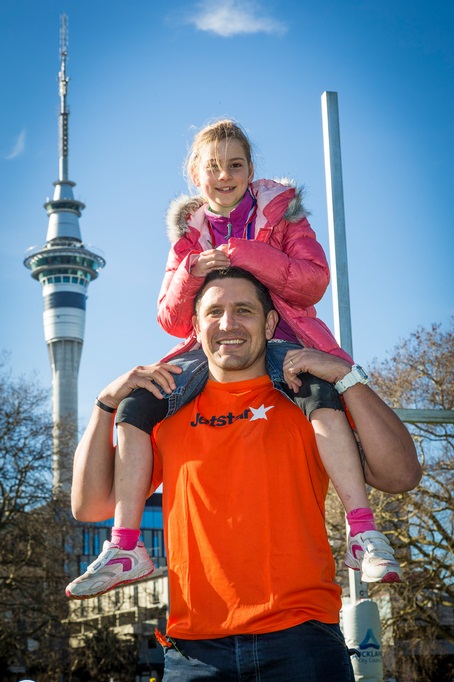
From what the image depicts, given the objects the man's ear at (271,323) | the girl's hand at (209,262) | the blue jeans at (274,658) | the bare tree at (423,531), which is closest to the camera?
the blue jeans at (274,658)

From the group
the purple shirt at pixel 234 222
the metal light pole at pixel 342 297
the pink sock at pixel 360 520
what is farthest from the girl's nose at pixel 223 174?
the metal light pole at pixel 342 297

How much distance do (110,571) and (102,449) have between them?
0.51 m

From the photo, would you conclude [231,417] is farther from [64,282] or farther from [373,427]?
[64,282]

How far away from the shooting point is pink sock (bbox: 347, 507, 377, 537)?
3.48 meters

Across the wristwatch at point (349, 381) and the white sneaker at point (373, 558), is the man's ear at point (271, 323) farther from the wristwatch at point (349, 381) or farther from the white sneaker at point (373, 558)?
the white sneaker at point (373, 558)

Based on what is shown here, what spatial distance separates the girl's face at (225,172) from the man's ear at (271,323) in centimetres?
64

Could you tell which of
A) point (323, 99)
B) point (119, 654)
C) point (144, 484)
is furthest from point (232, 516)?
point (119, 654)

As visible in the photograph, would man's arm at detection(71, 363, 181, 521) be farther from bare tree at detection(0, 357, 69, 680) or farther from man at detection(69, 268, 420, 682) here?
bare tree at detection(0, 357, 69, 680)

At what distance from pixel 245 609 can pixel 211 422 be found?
0.78m

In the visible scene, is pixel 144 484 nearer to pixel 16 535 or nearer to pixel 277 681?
pixel 277 681

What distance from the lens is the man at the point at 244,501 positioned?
317 centimetres

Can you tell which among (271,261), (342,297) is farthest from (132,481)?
(342,297)

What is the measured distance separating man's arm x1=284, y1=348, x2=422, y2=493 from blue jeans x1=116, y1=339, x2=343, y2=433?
6cm

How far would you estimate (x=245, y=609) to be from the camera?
3195 mm
